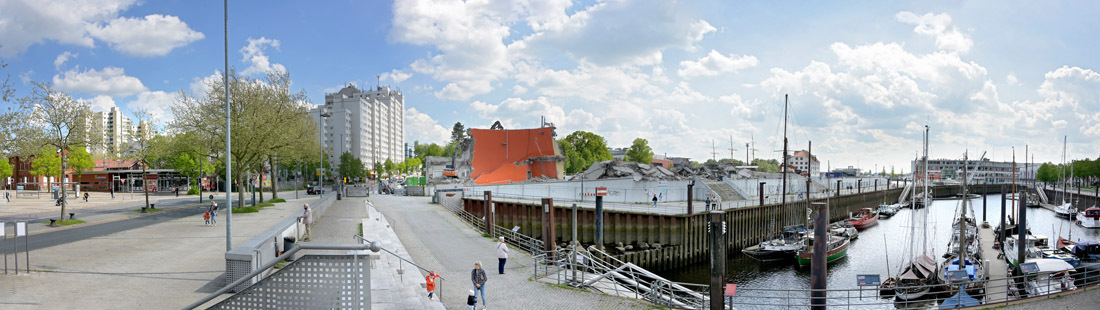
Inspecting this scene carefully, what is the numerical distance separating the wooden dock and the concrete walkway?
22.0m

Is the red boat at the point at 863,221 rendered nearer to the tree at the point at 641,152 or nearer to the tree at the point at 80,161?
the tree at the point at 641,152

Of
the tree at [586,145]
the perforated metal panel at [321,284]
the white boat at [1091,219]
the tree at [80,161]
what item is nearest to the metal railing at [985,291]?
the perforated metal panel at [321,284]

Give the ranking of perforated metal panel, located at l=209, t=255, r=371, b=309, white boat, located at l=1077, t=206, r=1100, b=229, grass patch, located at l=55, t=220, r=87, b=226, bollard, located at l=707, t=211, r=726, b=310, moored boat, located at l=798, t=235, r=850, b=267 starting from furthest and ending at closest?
white boat, located at l=1077, t=206, r=1100, b=229 → moored boat, located at l=798, t=235, r=850, b=267 → grass patch, located at l=55, t=220, r=87, b=226 → bollard, located at l=707, t=211, r=726, b=310 → perforated metal panel, located at l=209, t=255, r=371, b=309

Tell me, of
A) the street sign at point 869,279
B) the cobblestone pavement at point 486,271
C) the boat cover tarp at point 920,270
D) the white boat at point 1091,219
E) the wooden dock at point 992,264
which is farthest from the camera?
the white boat at point 1091,219

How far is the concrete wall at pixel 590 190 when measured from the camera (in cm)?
4816

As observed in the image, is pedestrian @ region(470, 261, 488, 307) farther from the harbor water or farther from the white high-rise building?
the white high-rise building

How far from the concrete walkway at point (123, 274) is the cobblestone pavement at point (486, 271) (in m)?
6.07

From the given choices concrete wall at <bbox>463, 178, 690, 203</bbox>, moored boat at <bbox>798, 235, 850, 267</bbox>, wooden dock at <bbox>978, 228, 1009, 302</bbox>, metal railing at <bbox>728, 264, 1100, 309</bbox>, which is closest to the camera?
metal railing at <bbox>728, 264, 1100, 309</bbox>

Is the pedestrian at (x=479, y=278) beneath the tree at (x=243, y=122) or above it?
beneath

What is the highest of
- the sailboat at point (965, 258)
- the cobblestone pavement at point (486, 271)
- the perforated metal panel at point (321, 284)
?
the perforated metal panel at point (321, 284)

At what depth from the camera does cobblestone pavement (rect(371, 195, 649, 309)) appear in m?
13.5

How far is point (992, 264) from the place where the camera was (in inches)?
1009

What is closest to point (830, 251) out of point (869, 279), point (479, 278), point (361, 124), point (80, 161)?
point (869, 279)

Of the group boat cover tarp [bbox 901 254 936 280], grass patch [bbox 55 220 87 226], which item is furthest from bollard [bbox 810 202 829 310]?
grass patch [bbox 55 220 87 226]
